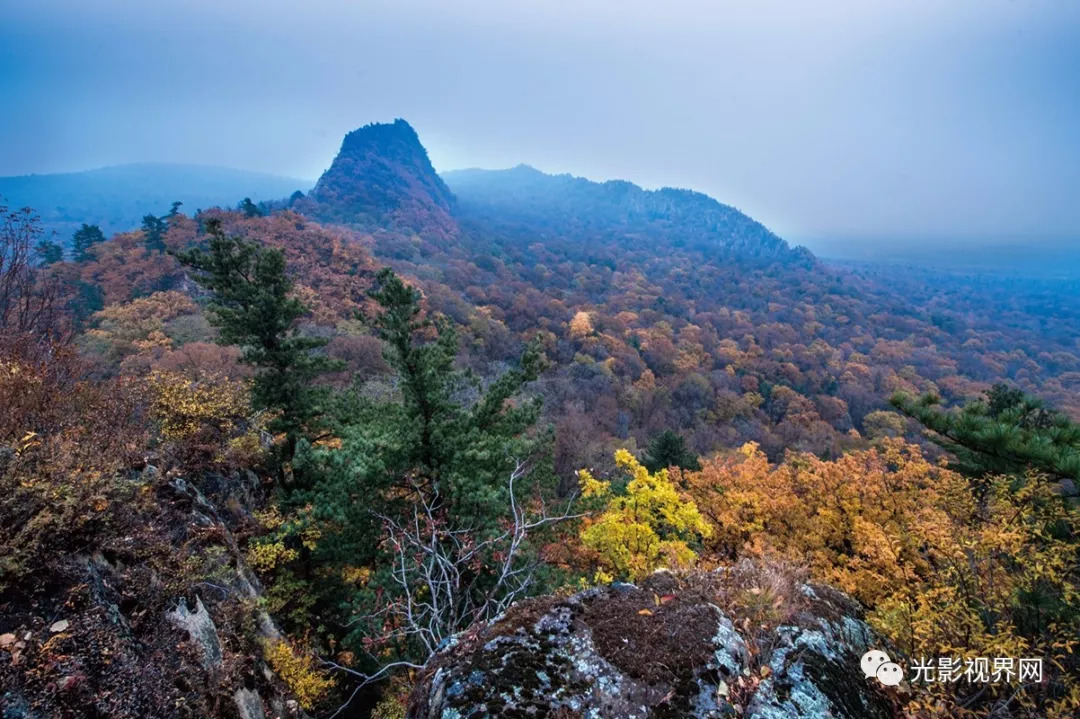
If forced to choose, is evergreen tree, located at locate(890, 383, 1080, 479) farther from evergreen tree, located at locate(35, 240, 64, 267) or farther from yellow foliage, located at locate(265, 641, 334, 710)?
evergreen tree, located at locate(35, 240, 64, 267)

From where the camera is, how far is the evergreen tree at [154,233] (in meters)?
46.7

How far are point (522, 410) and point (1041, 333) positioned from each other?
18966cm

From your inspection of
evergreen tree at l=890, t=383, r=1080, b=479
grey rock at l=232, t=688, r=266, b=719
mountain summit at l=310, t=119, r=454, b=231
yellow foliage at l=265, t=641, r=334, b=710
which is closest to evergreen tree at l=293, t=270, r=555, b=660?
yellow foliage at l=265, t=641, r=334, b=710

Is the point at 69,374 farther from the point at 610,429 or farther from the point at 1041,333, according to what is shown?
the point at 1041,333

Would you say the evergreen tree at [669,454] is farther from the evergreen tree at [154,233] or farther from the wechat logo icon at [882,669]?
the evergreen tree at [154,233]

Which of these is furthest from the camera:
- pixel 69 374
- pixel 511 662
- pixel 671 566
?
pixel 69 374

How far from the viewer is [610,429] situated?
42938 mm

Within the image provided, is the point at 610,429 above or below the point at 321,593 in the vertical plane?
below

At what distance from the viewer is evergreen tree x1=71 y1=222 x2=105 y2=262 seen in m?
46.3

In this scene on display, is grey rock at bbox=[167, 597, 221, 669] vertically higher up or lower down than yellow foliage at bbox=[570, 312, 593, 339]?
higher up

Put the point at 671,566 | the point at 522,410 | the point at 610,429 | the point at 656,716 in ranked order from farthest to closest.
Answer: the point at 610,429, the point at 522,410, the point at 671,566, the point at 656,716

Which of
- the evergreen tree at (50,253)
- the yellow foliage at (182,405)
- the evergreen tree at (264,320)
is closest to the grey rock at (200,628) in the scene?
the yellow foliage at (182,405)

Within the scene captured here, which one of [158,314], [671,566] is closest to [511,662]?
[671,566]

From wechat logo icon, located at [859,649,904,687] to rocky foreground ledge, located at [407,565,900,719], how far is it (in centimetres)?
6
